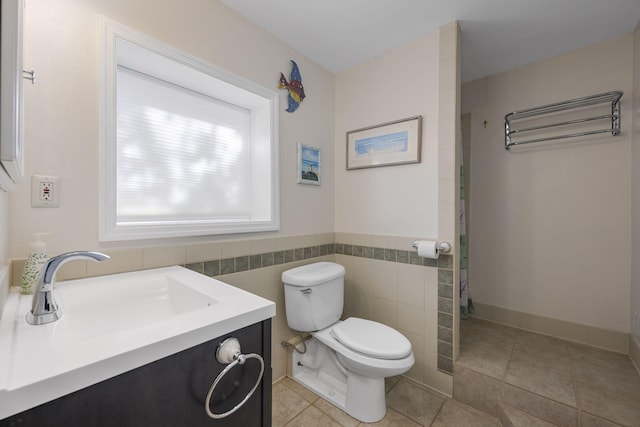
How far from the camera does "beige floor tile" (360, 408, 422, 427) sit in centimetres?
142

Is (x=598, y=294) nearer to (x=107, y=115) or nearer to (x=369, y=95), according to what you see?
(x=369, y=95)

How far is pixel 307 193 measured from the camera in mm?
2000

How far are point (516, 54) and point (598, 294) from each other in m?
1.77

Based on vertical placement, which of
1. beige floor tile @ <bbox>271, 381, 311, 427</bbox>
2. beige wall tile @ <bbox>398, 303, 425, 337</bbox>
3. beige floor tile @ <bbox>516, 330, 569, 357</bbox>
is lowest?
beige floor tile @ <bbox>271, 381, 311, 427</bbox>

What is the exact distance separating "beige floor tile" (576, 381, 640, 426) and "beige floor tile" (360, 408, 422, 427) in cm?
80

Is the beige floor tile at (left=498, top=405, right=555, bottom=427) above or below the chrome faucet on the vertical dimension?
below

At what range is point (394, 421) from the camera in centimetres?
145

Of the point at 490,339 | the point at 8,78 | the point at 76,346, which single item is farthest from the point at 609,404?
the point at 8,78

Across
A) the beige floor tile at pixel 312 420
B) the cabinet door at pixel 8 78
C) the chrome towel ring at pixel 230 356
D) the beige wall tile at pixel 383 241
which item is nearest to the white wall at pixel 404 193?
the beige wall tile at pixel 383 241

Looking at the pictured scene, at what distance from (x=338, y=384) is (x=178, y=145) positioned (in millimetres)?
1714

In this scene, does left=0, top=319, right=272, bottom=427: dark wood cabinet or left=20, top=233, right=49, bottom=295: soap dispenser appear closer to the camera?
left=0, top=319, right=272, bottom=427: dark wood cabinet

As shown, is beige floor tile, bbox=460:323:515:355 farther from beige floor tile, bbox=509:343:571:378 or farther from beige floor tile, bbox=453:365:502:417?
beige floor tile, bbox=453:365:502:417

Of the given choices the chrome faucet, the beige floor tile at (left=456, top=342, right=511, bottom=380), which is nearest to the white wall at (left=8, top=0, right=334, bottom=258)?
the chrome faucet

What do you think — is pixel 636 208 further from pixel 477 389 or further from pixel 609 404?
pixel 477 389
